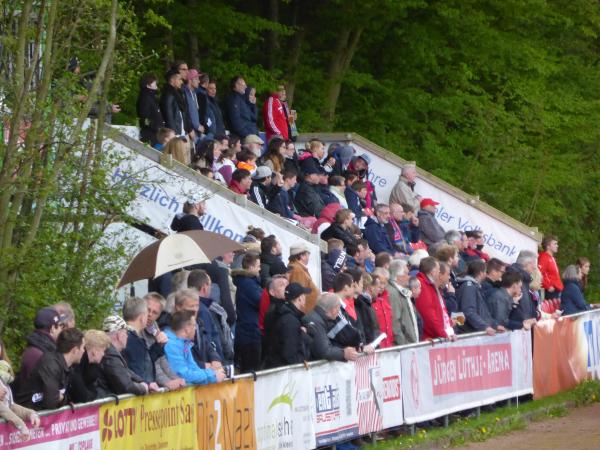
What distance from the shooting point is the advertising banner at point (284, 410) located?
1352cm

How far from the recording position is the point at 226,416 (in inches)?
509

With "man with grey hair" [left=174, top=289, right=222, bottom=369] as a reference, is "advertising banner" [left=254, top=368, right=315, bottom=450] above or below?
below

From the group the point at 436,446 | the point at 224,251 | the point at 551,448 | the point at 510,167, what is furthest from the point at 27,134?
the point at 510,167

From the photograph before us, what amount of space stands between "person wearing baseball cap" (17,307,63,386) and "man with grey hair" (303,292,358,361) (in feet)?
13.0

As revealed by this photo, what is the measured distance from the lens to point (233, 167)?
20.7 m

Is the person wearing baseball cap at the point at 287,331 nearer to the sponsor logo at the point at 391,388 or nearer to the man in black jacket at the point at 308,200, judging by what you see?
the sponsor logo at the point at 391,388

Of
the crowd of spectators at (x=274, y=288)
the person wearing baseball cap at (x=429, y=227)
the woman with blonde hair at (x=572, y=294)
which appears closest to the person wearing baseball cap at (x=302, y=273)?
the crowd of spectators at (x=274, y=288)

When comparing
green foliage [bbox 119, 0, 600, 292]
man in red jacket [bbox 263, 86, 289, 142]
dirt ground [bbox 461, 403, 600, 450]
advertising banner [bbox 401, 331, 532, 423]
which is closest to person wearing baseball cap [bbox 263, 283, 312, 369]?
advertising banner [bbox 401, 331, 532, 423]

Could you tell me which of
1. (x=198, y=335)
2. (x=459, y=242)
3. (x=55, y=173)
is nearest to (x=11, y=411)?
(x=198, y=335)

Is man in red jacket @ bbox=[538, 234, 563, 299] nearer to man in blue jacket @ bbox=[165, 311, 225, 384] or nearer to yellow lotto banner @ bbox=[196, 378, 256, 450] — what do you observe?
yellow lotto banner @ bbox=[196, 378, 256, 450]

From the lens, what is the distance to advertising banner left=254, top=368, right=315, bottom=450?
13.5 metres

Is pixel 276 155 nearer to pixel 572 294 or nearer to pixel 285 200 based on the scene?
pixel 285 200

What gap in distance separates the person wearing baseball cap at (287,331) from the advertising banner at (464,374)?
216 centimetres

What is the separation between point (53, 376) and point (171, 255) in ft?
13.3
